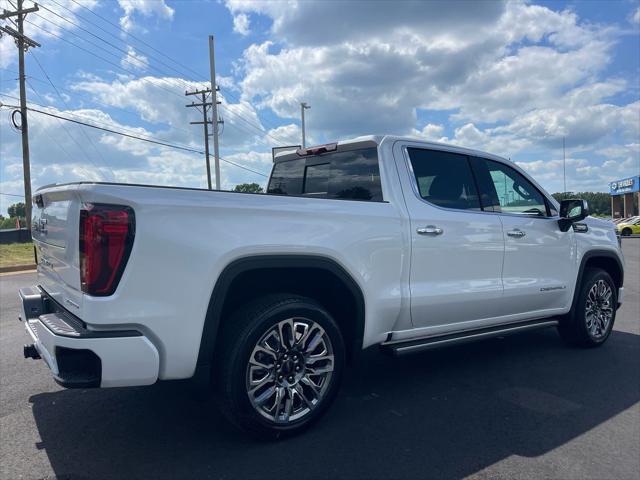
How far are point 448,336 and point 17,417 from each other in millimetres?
3181

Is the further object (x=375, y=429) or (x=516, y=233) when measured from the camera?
(x=516, y=233)

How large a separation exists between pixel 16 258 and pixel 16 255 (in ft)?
2.76

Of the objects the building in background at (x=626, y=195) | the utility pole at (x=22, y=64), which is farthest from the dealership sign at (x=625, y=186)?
the utility pole at (x=22, y=64)

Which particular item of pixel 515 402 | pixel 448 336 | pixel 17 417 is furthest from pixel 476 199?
pixel 17 417

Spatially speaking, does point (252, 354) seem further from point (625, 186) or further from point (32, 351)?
point (625, 186)

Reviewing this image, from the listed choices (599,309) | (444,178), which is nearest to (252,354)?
(444,178)

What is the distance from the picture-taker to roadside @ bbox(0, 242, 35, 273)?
14.2 m

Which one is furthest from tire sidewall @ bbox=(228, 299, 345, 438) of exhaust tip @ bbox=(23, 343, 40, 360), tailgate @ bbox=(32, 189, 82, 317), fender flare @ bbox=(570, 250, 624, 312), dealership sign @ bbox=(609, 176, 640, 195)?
dealership sign @ bbox=(609, 176, 640, 195)

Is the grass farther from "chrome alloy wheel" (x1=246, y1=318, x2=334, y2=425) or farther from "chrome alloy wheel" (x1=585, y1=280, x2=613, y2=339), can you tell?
"chrome alloy wheel" (x1=585, y1=280, x2=613, y2=339)

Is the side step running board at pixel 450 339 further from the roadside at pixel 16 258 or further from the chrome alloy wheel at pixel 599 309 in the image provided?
the roadside at pixel 16 258

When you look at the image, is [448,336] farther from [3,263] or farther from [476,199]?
[3,263]

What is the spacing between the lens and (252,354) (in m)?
2.95

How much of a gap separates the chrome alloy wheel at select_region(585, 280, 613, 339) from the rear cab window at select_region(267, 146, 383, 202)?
119 inches

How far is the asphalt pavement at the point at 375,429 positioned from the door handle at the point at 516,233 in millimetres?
1246
